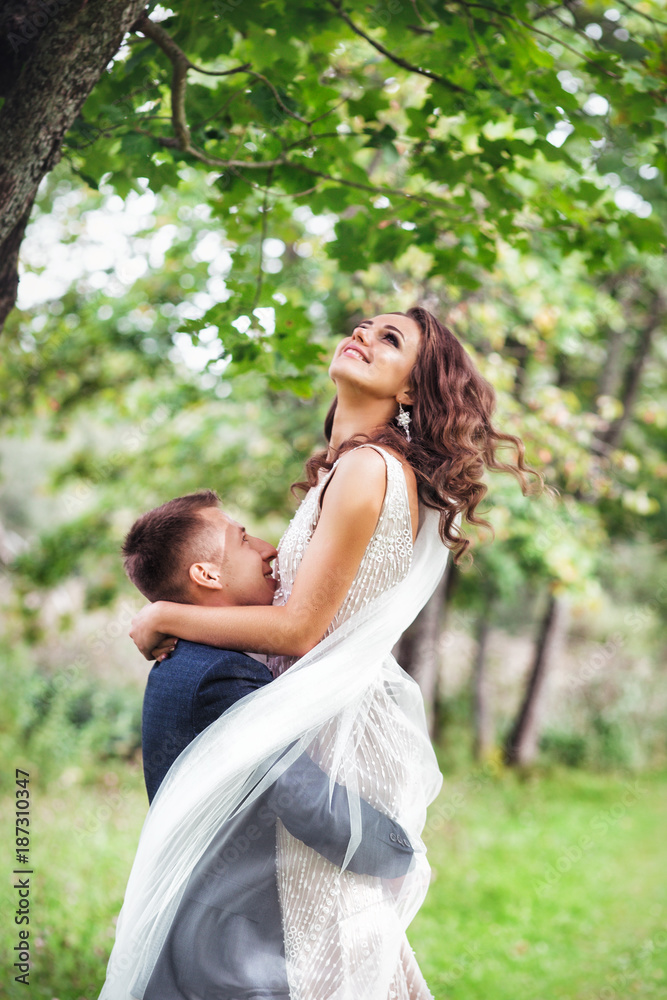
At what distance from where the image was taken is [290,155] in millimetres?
3277

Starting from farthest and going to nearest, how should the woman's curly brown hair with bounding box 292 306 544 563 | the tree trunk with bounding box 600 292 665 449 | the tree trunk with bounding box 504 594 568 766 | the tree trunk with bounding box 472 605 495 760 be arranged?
the tree trunk with bounding box 472 605 495 760
the tree trunk with bounding box 504 594 568 766
the tree trunk with bounding box 600 292 665 449
the woman's curly brown hair with bounding box 292 306 544 563

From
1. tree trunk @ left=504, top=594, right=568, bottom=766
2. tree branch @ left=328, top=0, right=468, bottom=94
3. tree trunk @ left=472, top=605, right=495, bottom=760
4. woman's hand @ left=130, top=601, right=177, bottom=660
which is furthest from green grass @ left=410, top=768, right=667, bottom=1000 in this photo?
tree branch @ left=328, top=0, right=468, bottom=94

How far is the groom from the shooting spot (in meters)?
1.94

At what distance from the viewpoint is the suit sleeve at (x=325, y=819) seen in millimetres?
1946

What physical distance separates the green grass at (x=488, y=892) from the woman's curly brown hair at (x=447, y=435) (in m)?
2.98

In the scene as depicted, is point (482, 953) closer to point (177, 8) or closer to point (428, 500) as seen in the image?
point (428, 500)

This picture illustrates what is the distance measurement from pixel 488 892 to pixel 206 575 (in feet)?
17.8

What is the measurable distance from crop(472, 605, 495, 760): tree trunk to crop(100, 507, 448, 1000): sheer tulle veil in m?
8.78

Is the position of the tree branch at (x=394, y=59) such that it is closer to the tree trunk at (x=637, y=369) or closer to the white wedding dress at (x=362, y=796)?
the white wedding dress at (x=362, y=796)

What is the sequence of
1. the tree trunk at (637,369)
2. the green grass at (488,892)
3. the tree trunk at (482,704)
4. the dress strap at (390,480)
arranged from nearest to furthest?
the dress strap at (390,480) < the green grass at (488,892) < the tree trunk at (637,369) < the tree trunk at (482,704)

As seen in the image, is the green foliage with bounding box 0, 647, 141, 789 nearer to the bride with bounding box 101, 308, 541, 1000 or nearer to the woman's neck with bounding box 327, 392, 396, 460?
the bride with bounding box 101, 308, 541, 1000

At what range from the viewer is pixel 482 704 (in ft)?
36.3

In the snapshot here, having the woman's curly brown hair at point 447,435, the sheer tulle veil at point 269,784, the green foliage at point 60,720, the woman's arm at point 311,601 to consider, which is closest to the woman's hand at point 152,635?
the woman's arm at point 311,601

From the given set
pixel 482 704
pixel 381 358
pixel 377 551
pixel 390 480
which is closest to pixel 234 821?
pixel 377 551
